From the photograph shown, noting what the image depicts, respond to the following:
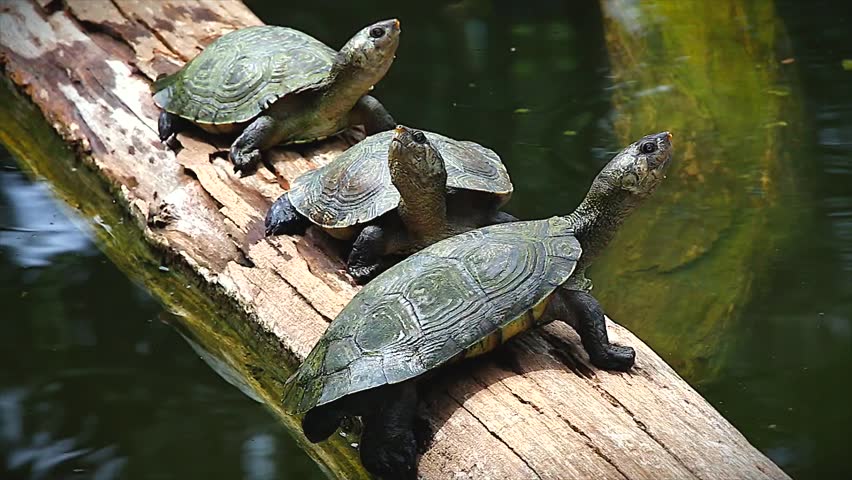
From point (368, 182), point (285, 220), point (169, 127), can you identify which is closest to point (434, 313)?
point (368, 182)

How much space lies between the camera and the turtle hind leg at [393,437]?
234cm

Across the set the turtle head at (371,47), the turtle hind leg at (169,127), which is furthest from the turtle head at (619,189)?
the turtle hind leg at (169,127)

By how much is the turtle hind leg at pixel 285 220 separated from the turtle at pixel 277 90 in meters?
0.44

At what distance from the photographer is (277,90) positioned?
3.69m

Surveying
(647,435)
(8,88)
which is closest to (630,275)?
(647,435)

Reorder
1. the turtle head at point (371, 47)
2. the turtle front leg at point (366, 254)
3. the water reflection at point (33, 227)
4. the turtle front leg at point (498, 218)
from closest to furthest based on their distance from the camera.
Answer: the turtle front leg at point (366, 254) < the turtle front leg at point (498, 218) < the turtle head at point (371, 47) < the water reflection at point (33, 227)

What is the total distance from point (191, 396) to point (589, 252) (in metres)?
1.25

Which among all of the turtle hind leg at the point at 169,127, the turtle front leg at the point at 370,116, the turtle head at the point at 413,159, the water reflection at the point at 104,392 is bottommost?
the water reflection at the point at 104,392

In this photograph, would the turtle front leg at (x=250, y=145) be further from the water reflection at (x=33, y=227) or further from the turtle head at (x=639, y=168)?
the turtle head at (x=639, y=168)

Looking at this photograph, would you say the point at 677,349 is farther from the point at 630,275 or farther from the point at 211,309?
the point at 211,309

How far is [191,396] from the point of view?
10.1 ft

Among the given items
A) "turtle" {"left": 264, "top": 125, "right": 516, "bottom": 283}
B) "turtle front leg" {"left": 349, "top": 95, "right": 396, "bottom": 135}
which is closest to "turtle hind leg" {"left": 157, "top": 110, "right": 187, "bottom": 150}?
"turtle front leg" {"left": 349, "top": 95, "right": 396, "bottom": 135}

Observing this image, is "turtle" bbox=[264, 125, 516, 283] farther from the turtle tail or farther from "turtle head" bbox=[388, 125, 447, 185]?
the turtle tail

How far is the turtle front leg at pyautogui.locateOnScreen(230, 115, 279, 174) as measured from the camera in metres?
3.62
